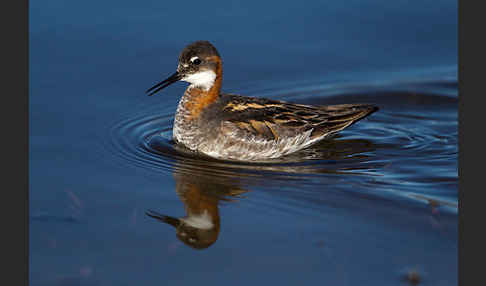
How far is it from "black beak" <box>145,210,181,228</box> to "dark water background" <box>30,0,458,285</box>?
0.11m

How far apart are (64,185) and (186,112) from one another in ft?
7.50

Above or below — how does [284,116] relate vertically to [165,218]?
above

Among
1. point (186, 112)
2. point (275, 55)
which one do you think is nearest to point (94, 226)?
point (186, 112)

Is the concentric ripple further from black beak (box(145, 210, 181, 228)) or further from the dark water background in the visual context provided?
black beak (box(145, 210, 181, 228))

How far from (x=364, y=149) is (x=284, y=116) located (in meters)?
1.22

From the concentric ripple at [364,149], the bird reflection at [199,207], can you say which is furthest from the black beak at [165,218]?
the concentric ripple at [364,149]

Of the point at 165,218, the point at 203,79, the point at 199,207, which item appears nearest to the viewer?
the point at 165,218

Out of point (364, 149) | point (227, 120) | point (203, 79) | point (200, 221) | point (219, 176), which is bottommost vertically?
point (200, 221)

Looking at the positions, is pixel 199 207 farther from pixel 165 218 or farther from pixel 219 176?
pixel 219 176

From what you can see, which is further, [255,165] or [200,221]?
[255,165]

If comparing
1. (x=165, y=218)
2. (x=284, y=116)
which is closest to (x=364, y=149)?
(x=284, y=116)

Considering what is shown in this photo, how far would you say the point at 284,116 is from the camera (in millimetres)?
10055

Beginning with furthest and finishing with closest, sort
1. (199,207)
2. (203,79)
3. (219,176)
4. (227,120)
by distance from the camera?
1. (203,79)
2. (227,120)
3. (219,176)
4. (199,207)

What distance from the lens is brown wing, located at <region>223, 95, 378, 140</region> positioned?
9.89m
